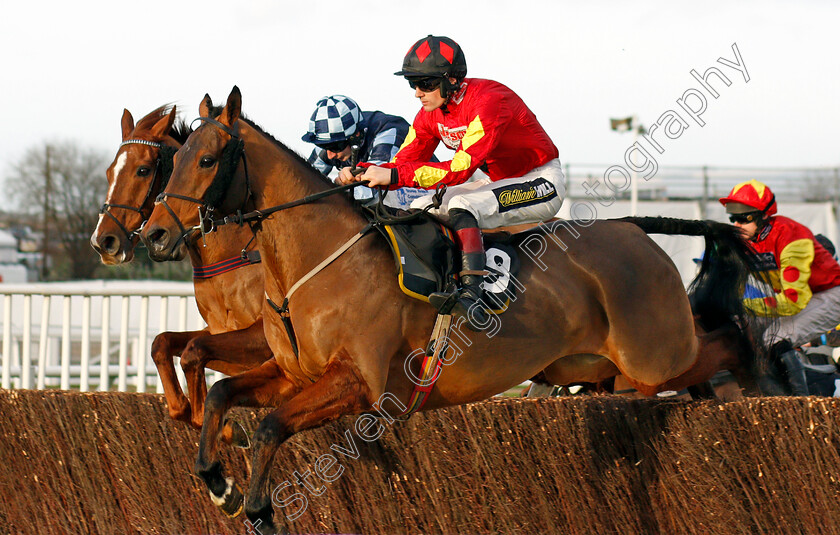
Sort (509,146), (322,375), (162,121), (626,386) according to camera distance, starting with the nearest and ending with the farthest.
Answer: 1. (322,375)
2. (509,146)
3. (162,121)
4. (626,386)

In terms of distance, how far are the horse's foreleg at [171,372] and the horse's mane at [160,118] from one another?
4.01ft

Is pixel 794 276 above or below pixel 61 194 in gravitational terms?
above

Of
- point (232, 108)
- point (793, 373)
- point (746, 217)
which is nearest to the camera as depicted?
point (232, 108)

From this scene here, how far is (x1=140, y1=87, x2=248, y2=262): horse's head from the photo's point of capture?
11.0 ft

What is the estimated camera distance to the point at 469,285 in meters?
3.63

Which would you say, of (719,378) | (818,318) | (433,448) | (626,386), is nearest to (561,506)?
(433,448)

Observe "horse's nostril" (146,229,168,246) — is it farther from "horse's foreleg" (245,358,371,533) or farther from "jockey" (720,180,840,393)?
"jockey" (720,180,840,393)

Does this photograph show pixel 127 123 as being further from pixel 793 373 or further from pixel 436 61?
pixel 793 373

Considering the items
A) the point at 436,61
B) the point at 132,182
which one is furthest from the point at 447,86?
the point at 132,182

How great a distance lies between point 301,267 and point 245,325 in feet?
4.20

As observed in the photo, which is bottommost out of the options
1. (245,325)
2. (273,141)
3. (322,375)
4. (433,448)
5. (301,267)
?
(433,448)

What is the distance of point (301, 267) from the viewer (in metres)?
3.57

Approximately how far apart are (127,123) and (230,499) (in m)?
2.59

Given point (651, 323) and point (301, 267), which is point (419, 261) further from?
point (651, 323)
